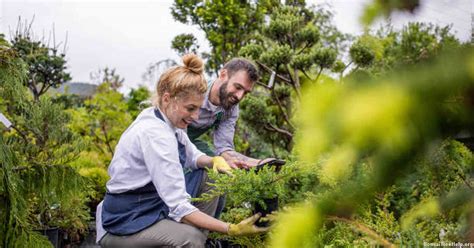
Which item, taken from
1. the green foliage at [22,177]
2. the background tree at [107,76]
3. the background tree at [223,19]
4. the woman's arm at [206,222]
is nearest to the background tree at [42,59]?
the background tree at [223,19]

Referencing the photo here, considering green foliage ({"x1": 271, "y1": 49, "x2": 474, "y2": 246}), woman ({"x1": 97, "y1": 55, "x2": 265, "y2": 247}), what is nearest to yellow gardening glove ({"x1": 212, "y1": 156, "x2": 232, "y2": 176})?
woman ({"x1": 97, "y1": 55, "x2": 265, "y2": 247})

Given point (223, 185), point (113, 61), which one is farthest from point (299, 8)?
point (113, 61)

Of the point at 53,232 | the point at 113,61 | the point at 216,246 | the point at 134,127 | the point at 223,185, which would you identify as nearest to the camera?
the point at 223,185

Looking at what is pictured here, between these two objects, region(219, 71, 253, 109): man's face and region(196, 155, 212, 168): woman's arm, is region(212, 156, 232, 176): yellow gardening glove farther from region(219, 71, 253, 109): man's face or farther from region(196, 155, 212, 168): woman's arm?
region(219, 71, 253, 109): man's face

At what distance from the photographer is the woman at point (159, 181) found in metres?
2.16

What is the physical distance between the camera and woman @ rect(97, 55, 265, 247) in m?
2.16

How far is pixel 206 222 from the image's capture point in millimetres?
2105

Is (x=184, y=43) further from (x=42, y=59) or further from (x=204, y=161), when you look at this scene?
(x=204, y=161)

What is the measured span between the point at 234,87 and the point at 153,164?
129 cm

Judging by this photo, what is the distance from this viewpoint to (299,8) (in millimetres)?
6008

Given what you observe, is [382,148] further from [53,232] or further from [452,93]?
[53,232]

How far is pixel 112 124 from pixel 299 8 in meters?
2.79

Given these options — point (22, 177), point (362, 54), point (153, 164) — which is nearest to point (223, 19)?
point (362, 54)

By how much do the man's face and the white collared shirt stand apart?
3.27 feet
